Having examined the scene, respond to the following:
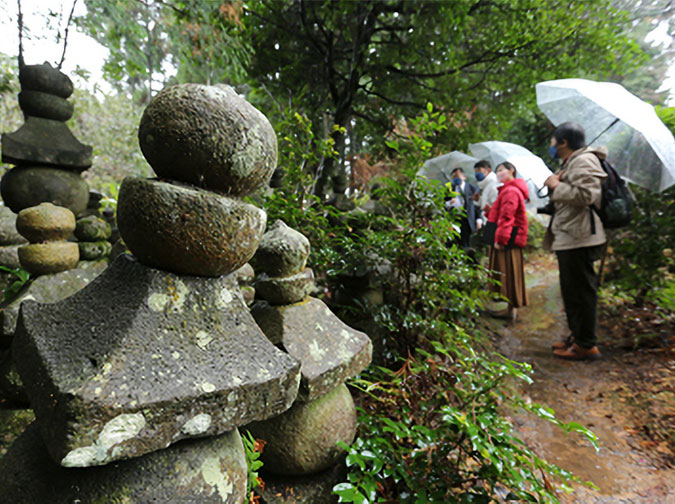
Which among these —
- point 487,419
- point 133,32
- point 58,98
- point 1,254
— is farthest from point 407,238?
point 133,32

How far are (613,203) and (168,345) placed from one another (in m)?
3.70

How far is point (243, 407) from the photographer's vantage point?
916mm

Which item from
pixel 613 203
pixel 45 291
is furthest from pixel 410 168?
pixel 45 291

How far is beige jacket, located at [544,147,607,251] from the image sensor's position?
3125 mm

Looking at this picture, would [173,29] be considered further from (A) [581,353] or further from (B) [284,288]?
(A) [581,353]

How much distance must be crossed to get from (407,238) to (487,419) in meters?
1.29

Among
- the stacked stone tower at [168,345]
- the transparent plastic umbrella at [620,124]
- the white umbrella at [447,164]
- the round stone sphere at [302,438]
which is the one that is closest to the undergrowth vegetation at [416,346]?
the round stone sphere at [302,438]

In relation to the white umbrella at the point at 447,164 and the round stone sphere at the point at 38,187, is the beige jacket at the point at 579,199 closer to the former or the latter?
the white umbrella at the point at 447,164

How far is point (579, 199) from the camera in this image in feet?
10.4

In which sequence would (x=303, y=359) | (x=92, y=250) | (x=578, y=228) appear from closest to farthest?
(x=303, y=359) < (x=92, y=250) < (x=578, y=228)

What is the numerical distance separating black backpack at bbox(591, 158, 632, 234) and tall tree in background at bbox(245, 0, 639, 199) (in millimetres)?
3093

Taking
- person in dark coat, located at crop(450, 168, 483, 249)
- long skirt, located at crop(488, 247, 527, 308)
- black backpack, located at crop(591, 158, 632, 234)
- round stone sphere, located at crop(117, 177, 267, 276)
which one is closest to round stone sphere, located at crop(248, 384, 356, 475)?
round stone sphere, located at crop(117, 177, 267, 276)

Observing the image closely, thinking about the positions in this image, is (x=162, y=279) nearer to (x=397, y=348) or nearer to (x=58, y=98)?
(x=397, y=348)

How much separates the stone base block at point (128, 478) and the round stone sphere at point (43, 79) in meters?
2.73
